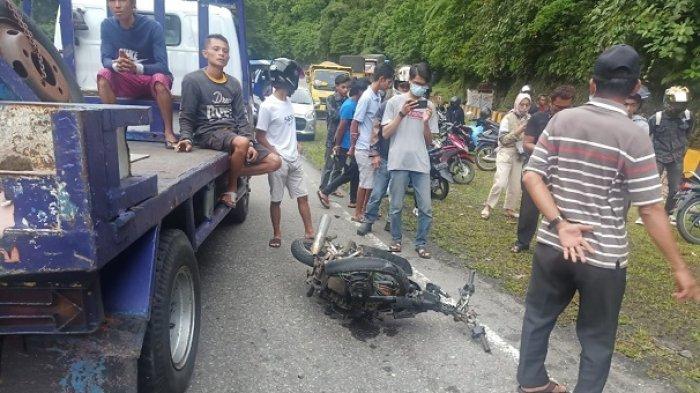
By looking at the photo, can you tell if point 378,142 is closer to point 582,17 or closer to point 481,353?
point 481,353

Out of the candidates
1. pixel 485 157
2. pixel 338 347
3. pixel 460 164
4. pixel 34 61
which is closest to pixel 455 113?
pixel 485 157

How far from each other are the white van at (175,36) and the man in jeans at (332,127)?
239 cm

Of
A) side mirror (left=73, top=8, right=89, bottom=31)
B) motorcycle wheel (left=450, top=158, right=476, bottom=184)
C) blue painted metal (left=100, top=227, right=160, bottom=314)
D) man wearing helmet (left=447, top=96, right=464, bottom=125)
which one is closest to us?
blue painted metal (left=100, top=227, right=160, bottom=314)

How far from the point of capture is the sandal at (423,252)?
5156mm

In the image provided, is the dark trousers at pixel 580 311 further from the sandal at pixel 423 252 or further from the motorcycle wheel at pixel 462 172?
the motorcycle wheel at pixel 462 172

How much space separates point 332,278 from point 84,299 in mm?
1868

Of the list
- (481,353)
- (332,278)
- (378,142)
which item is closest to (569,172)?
(481,353)

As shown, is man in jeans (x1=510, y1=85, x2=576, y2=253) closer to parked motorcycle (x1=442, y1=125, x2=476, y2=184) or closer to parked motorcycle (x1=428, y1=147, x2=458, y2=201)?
parked motorcycle (x1=428, y1=147, x2=458, y2=201)

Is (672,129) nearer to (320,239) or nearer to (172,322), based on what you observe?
(320,239)

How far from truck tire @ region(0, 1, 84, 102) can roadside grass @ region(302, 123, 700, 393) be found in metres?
3.69

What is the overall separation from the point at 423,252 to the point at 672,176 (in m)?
4.06

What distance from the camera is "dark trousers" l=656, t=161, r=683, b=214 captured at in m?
6.67

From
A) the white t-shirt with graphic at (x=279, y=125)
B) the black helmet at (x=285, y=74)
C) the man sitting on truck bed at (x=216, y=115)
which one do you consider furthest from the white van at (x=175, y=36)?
the man sitting on truck bed at (x=216, y=115)

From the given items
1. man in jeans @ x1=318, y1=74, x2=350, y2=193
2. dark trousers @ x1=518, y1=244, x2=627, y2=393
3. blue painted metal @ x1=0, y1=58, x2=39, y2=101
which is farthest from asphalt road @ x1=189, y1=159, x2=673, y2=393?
man in jeans @ x1=318, y1=74, x2=350, y2=193
